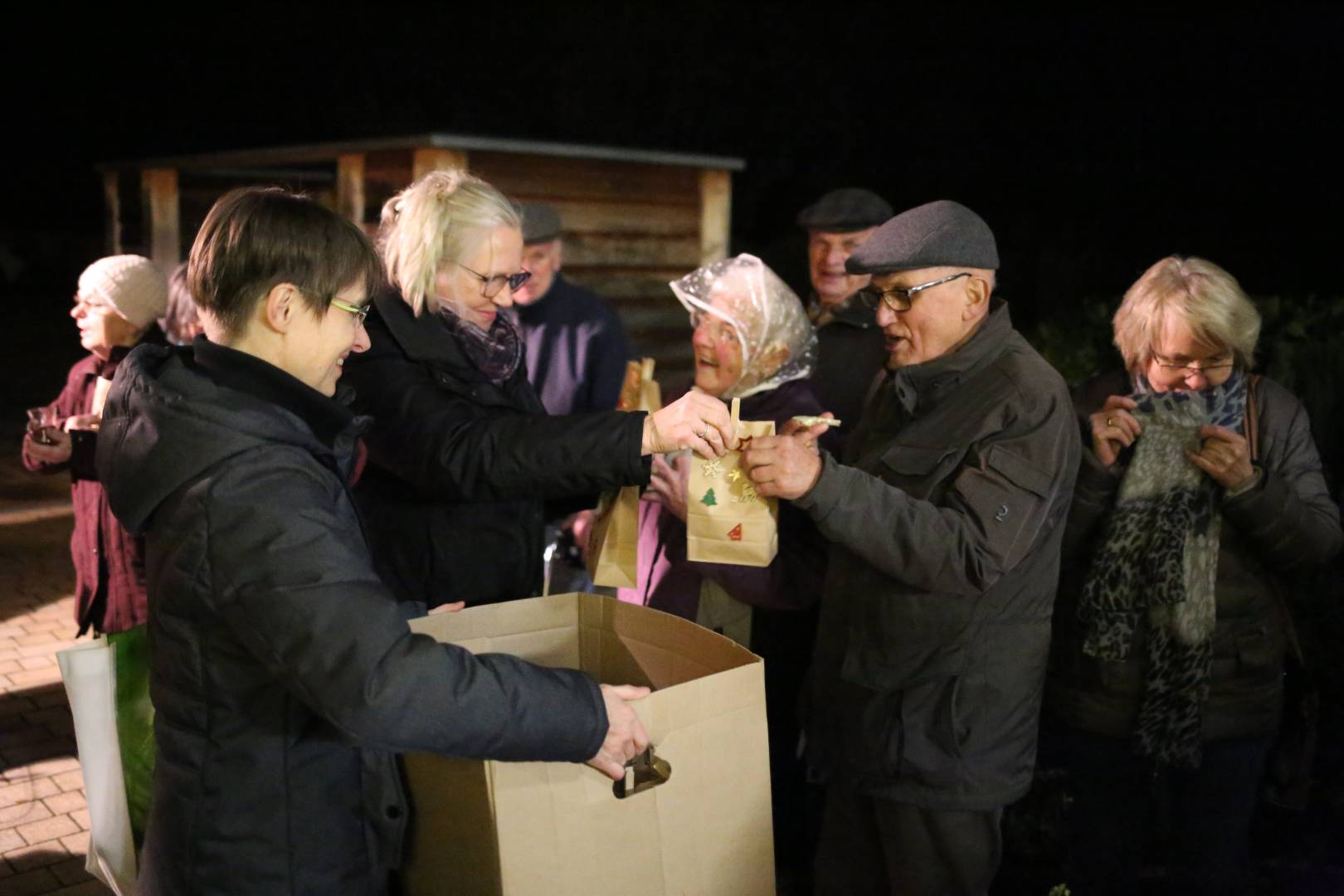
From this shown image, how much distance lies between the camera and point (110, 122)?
19750 mm

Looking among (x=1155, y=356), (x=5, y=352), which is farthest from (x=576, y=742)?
(x=5, y=352)

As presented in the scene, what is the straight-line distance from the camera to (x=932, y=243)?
8.46ft

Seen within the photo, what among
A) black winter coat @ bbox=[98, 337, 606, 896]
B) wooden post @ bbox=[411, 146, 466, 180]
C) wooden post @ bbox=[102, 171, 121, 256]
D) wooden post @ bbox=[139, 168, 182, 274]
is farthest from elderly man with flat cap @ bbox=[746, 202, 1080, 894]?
wooden post @ bbox=[102, 171, 121, 256]

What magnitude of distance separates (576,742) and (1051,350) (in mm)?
3601

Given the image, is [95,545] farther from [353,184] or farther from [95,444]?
[353,184]

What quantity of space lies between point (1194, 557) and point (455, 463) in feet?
6.23

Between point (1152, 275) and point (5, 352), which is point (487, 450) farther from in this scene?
point (5, 352)

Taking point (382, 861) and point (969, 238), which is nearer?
point (382, 861)

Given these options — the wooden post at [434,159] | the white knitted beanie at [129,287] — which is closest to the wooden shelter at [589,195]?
the wooden post at [434,159]

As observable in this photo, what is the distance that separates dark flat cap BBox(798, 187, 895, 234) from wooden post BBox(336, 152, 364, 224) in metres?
2.70

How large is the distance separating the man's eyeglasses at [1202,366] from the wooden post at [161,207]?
7.23 meters

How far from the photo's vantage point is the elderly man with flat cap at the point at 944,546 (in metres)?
2.43

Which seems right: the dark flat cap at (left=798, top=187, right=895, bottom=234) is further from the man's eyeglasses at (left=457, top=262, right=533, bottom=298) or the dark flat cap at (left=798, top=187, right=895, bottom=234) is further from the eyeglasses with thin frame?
the man's eyeglasses at (left=457, top=262, right=533, bottom=298)

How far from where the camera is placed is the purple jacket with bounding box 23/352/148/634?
4.01m
